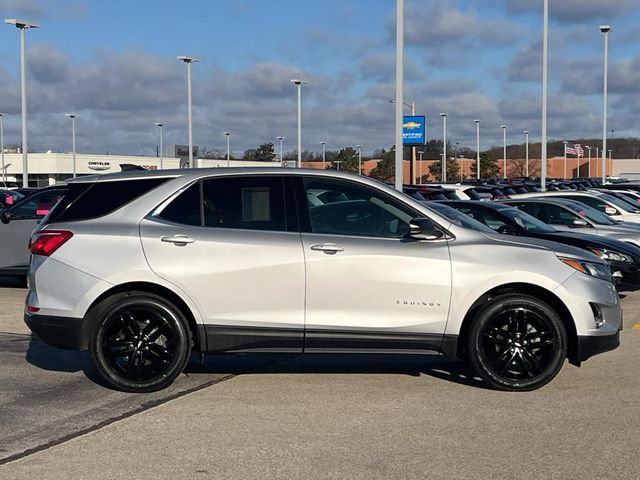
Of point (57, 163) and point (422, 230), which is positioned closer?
point (422, 230)

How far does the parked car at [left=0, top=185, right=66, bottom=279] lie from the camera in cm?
1348

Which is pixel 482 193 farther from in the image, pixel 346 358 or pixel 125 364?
pixel 125 364

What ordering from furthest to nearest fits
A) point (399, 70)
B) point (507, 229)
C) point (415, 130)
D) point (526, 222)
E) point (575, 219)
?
point (415, 130) < point (399, 70) < point (575, 219) < point (526, 222) < point (507, 229)

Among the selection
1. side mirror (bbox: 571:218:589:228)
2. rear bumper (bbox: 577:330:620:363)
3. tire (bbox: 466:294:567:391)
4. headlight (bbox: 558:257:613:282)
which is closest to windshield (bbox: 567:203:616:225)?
side mirror (bbox: 571:218:589:228)

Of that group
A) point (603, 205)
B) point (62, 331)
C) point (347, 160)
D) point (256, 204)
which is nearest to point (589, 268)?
point (256, 204)

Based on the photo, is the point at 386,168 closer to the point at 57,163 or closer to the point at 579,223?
the point at 57,163

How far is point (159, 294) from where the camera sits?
274 inches

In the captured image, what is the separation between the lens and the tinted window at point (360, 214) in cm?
698

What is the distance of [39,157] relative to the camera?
262 ft

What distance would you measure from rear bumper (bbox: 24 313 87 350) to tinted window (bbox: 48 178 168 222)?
813 millimetres

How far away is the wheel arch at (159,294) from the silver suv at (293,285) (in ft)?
0.04

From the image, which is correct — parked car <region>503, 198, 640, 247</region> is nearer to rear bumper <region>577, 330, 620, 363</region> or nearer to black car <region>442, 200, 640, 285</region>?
black car <region>442, 200, 640, 285</region>

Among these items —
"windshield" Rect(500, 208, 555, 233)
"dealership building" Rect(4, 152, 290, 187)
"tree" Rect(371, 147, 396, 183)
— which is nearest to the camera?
"windshield" Rect(500, 208, 555, 233)

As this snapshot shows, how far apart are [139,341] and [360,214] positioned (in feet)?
6.75
